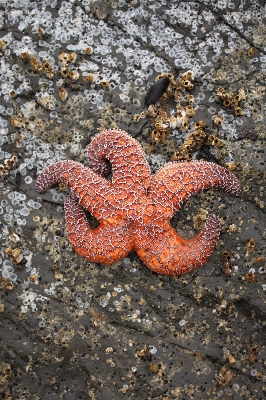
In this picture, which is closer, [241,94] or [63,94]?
[63,94]

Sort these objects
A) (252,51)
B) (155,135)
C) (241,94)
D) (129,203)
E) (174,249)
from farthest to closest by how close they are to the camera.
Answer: (252,51) < (241,94) < (155,135) < (174,249) < (129,203)

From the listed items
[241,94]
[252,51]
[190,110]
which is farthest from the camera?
[252,51]

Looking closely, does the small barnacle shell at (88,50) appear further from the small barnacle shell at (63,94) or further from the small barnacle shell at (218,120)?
the small barnacle shell at (218,120)

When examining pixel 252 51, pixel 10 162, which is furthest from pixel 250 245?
pixel 10 162

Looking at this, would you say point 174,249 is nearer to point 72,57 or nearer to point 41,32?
point 72,57

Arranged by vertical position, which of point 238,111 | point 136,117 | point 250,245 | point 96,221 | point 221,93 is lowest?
point 96,221

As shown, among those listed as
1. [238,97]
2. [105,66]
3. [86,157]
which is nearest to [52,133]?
[86,157]

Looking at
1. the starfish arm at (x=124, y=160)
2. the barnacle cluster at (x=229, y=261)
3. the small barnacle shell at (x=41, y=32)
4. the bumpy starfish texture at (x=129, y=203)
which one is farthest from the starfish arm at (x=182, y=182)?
the small barnacle shell at (x=41, y=32)
